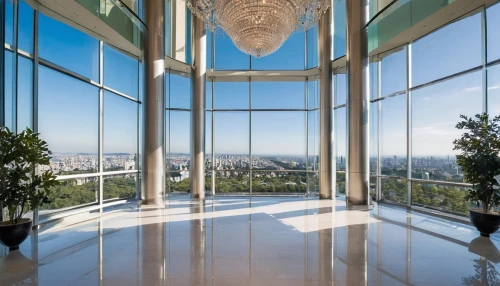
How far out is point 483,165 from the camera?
4.94 m

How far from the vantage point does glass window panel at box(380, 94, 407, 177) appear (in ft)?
26.3

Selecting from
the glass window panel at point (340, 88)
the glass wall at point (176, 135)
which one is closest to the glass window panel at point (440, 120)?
the glass window panel at point (340, 88)

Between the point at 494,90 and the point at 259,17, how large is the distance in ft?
17.8

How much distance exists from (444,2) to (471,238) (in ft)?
16.6

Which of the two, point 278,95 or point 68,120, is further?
point 278,95

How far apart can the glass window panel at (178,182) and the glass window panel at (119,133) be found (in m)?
1.84

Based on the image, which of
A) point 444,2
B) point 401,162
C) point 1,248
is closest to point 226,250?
point 1,248

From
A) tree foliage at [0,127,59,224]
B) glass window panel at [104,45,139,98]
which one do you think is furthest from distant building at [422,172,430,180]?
Result: glass window panel at [104,45,139,98]

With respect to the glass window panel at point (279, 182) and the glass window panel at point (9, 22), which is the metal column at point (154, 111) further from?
the glass window panel at point (279, 182)

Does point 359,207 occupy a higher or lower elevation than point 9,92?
lower

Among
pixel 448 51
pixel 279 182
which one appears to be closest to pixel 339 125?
pixel 279 182

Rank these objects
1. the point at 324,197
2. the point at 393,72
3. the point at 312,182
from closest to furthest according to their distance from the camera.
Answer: the point at 393,72 < the point at 324,197 < the point at 312,182

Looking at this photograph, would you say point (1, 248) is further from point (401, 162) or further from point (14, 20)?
point (401, 162)

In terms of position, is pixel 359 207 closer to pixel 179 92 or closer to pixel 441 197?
pixel 441 197
